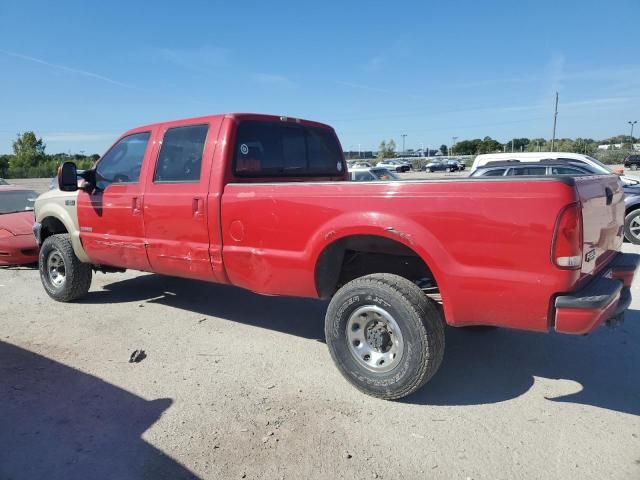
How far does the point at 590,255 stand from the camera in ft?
9.74

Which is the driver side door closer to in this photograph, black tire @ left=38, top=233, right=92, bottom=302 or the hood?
black tire @ left=38, top=233, right=92, bottom=302

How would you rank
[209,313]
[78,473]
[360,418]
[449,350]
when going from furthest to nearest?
[209,313] < [449,350] < [360,418] < [78,473]

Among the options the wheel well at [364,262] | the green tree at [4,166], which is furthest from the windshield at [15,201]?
the green tree at [4,166]

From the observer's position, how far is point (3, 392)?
3.65m

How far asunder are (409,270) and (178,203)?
216 cm

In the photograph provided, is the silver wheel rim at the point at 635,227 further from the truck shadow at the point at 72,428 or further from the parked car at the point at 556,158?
Answer: the truck shadow at the point at 72,428

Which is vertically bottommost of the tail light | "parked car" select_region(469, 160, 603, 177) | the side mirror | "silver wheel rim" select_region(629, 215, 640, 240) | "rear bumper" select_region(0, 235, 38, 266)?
"silver wheel rim" select_region(629, 215, 640, 240)

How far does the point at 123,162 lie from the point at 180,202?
4.16 feet

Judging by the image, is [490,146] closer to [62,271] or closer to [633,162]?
[633,162]

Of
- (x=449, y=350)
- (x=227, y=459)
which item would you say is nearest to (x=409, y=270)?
(x=449, y=350)

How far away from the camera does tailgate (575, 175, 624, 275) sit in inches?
112

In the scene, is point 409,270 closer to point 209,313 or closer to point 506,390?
point 506,390

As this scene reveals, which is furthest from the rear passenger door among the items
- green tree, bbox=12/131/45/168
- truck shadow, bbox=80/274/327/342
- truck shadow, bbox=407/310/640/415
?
green tree, bbox=12/131/45/168

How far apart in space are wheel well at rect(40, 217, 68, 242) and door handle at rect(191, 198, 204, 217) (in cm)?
283
